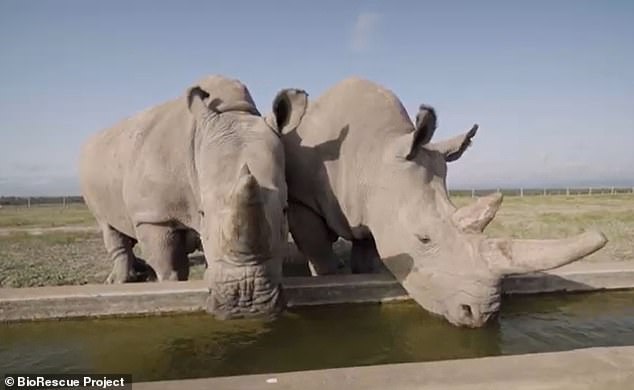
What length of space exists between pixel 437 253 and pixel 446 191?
2.55 ft

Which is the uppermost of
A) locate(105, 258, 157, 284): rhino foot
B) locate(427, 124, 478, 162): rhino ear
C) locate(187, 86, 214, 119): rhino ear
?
locate(187, 86, 214, 119): rhino ear

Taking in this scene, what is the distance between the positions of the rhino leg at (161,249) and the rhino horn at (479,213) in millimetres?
3367

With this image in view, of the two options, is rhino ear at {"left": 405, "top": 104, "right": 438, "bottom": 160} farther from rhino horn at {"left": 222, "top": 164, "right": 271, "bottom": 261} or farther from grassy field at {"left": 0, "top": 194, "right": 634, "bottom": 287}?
grassy field at {"left": 0, "top": 194, "right": 634, "bottom": 287}

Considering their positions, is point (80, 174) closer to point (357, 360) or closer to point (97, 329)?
point (97, 329)

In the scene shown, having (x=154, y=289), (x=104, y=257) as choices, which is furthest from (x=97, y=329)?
(x=104, y=257)

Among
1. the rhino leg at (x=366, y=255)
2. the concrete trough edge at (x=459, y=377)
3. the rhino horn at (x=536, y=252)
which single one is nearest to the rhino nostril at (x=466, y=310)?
the rhino horn at (x=536, y=252)

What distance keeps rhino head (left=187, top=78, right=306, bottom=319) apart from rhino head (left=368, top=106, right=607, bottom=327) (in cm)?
118

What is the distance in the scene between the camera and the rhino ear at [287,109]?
594 centimetres

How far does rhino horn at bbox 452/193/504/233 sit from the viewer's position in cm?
496

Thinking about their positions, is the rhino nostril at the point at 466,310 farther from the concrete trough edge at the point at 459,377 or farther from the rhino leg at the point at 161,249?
the rhino leg at the point at 161,249

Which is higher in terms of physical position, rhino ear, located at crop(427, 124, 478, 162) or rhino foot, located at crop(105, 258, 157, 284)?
rhino ear, located at crop(427, 124, 478, 162)

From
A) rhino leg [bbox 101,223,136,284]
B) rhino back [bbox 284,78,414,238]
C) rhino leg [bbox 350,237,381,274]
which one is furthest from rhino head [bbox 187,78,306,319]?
rhino leg [bbox 101,223,136,284]

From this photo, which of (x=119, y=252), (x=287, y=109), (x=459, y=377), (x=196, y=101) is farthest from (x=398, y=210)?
(x=119, y=252)

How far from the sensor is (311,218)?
692 centimetres
